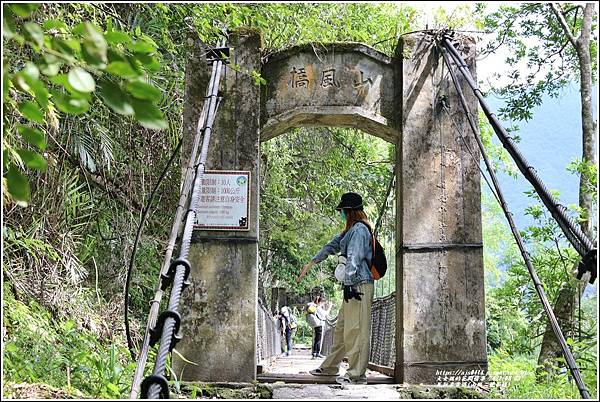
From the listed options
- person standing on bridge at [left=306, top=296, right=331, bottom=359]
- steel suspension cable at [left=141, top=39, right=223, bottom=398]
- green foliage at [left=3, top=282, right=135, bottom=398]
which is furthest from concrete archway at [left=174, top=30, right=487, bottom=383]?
person standing on bridge at [left=306, top=296, right=331, bottom=359]

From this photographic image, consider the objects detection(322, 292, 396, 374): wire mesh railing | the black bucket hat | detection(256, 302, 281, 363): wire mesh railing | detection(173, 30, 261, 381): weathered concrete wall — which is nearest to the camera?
detection(173, 30, 261, 381): weathered concrete wall

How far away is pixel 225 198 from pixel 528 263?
2014mm

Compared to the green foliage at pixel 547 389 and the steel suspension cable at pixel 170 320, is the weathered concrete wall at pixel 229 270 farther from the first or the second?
the green foliage at pixel 547 389

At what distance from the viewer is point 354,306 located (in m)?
4.61

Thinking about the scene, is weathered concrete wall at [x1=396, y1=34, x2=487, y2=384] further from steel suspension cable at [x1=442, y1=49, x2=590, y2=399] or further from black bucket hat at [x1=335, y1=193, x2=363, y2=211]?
black bucket hat at [x1=335, y1=193, x2=363, y2=211]

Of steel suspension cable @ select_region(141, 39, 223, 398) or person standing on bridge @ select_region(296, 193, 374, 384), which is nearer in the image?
steel suspension cable @ select_region(141, 39, 223, 398)

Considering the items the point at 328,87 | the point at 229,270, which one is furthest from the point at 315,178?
the point at 229,270

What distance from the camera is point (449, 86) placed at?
468 centimetres

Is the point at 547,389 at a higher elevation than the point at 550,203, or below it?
below

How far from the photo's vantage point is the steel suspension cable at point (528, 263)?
2.72m

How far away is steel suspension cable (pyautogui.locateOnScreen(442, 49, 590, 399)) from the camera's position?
2719 millimetres

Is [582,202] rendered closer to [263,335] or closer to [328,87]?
[328,87]

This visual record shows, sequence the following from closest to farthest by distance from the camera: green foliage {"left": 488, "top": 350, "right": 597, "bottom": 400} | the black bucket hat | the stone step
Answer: green foliage {"left": 488, "top": 350, "right": 597, "bottom": 400} < the stone step < the black bucket hat

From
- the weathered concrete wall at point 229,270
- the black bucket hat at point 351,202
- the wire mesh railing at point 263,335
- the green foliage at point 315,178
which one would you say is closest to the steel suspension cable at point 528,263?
the black bucket hat at point 351,202
